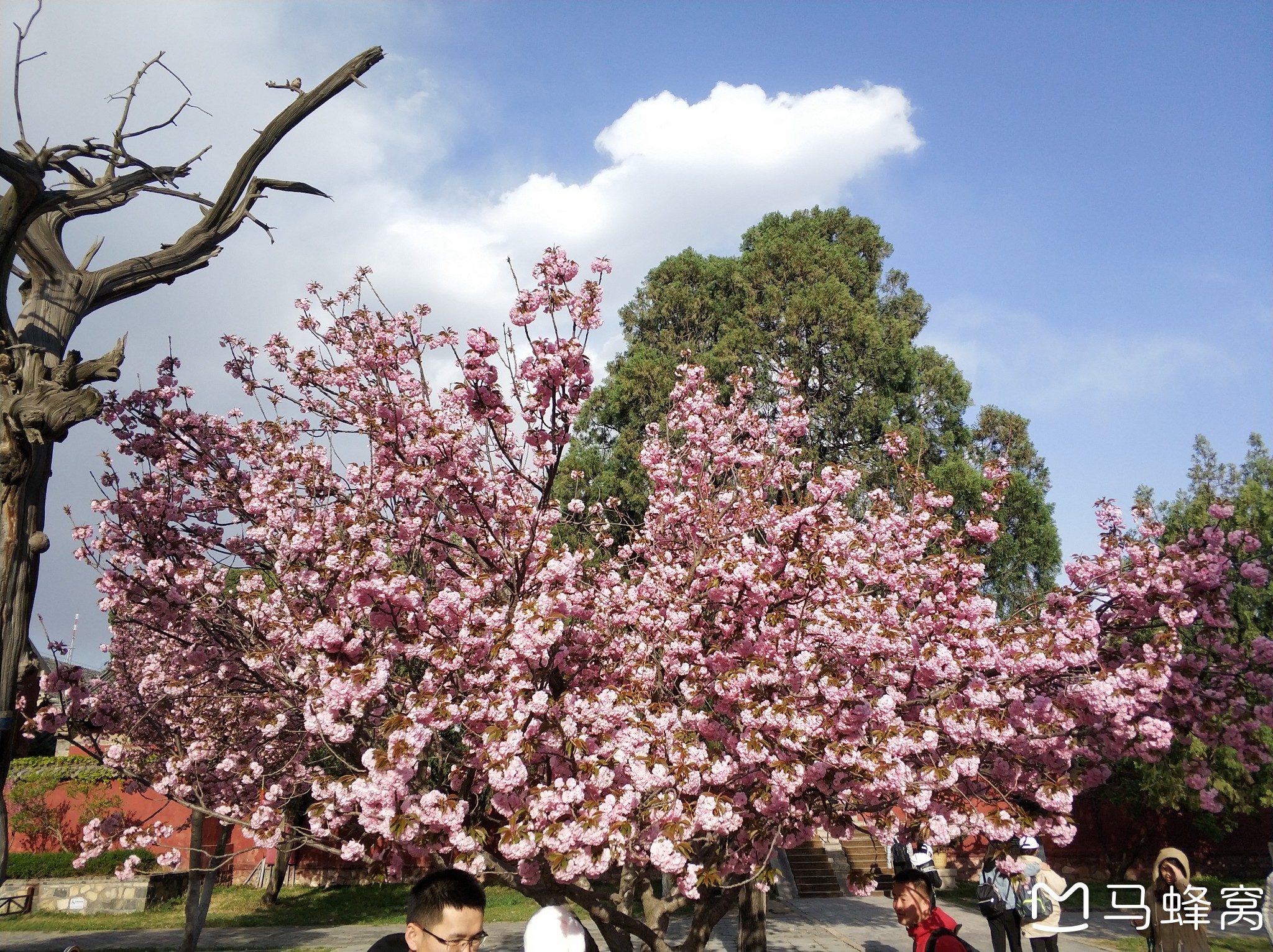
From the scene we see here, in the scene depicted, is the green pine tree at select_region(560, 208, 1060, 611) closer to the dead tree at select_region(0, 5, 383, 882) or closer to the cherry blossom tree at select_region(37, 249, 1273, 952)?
the cherry blossom tree at select_region(37, 249, 1273, 952)

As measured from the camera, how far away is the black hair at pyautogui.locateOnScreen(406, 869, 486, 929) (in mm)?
2717

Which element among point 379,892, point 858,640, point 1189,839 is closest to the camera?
point 858,640

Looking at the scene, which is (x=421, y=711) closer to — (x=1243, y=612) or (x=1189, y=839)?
(x=1243, y=612)

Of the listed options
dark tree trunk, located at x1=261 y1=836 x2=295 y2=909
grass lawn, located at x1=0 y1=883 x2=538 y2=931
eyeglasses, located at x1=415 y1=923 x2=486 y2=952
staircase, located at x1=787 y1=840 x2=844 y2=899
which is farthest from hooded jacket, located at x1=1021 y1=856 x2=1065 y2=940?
dark tree trunk, located at x1=261 y1=836 x2=295 y2=909

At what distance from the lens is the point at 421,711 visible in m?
4.91

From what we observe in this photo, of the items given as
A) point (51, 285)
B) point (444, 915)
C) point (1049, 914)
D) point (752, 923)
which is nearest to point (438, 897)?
→ point (444, 915)

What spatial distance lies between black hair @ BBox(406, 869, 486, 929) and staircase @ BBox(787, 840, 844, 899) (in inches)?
739

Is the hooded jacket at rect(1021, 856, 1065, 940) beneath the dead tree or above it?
beneath

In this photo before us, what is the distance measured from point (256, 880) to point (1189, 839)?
2298 cm

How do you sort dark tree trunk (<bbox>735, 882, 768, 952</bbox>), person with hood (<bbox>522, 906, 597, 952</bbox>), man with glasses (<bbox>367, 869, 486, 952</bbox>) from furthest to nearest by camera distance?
dark tree trunk (<bbox>735, 882, 768, 952</bbox>) → person with hood (<bbox>522, 906, 597, 952</bbox>) → man with glasses (<bbox>367, 869, 486, 952</bbox>)

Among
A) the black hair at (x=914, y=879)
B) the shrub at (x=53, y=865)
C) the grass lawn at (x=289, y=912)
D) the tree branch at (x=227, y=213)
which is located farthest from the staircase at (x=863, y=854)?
the tree branch at (x=227, y=213)

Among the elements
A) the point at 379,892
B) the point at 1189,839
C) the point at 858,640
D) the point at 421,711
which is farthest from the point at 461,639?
the point at 1189,839

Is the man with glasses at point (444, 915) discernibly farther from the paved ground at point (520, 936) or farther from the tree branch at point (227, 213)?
the paved ground at point (520, 936)

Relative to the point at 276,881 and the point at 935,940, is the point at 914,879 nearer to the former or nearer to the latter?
the point at 935,940
